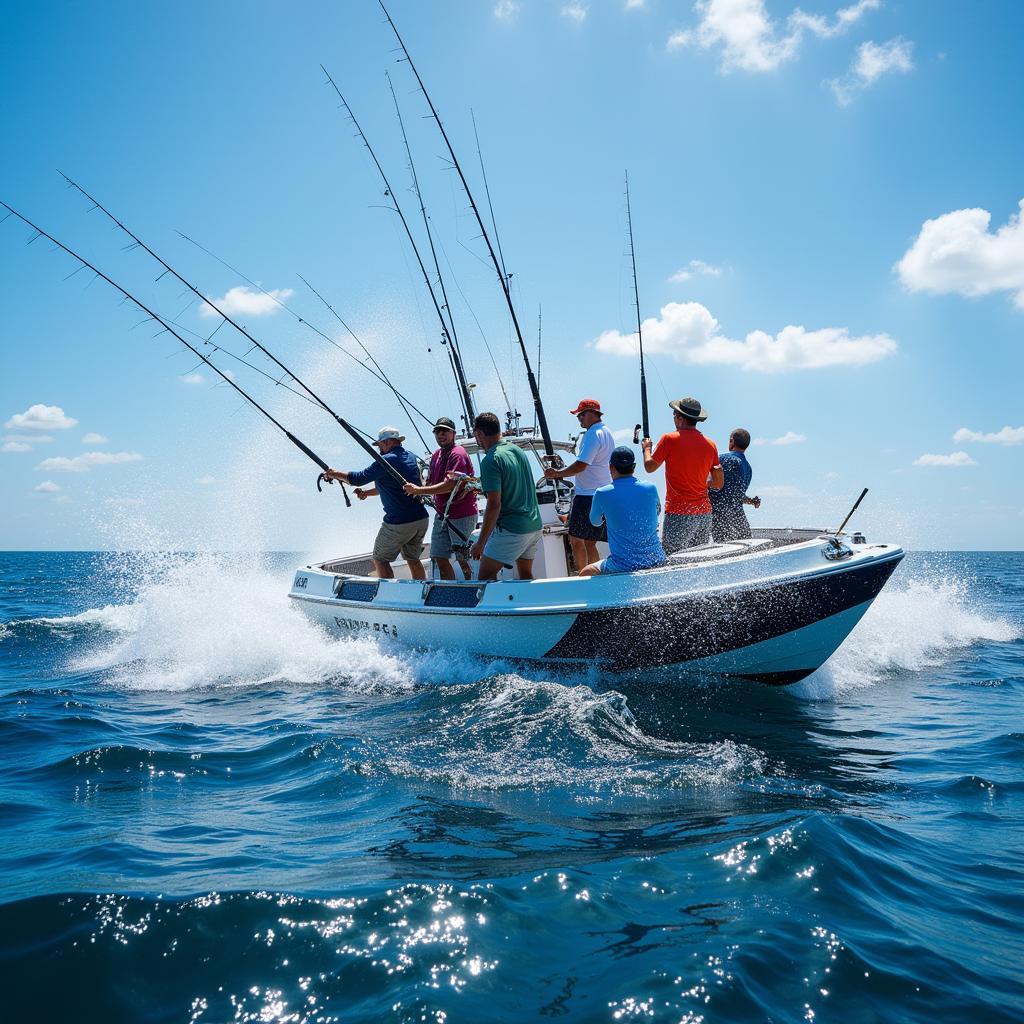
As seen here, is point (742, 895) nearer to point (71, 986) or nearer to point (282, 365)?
point (71, 986)

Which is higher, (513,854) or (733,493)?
(733,493)

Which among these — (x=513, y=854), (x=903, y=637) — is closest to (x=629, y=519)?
(x=513, y=854)

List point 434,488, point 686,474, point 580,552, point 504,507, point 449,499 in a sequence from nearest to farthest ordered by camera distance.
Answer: point 504,507
point 686,474
point 434,488
point 580,552
point 449,499

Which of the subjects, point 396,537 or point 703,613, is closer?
point 703,613

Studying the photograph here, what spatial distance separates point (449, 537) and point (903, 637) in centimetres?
706

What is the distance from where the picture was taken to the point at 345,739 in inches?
224

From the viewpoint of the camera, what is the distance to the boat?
6.29 meters

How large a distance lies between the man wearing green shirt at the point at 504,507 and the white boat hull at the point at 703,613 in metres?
0.39

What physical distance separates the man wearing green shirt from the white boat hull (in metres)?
0.39

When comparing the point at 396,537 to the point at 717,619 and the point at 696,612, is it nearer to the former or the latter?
the point at 696,612

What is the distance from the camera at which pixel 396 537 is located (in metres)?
8.59

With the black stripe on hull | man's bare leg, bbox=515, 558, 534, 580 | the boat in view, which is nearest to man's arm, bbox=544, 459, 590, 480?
man's bare leg, bbox=515, 558, 534, 580

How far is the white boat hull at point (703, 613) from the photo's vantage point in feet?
20.6

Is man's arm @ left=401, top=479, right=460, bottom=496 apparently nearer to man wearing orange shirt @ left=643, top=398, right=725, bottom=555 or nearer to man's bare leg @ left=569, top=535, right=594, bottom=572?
man's bare leg @ left=569, top=535, right=594, bottom=572
